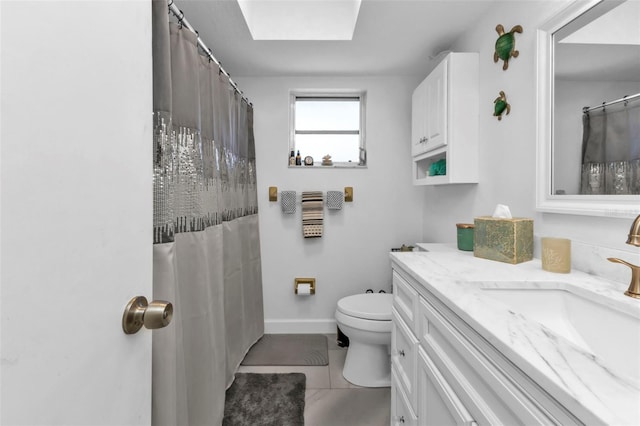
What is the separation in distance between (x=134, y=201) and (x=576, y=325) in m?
1.14

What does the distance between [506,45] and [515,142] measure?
0.47m

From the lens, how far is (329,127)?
104 inches

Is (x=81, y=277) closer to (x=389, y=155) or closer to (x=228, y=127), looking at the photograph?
(x=228, y=127)

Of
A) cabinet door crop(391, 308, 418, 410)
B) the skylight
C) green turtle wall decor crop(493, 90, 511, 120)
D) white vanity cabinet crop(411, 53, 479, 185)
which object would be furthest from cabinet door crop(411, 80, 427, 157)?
cabinet door crop(391, 308, 418, 410)

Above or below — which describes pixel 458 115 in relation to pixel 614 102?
above

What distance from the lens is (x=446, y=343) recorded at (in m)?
0.81

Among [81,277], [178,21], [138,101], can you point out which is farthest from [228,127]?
[81,277]

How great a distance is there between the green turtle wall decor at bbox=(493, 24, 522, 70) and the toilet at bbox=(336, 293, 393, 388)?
4.80 feet

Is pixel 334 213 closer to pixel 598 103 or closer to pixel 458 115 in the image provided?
pixel 458 115

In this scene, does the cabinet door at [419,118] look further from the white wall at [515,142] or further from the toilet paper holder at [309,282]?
the toilet paper holder at [309,282]

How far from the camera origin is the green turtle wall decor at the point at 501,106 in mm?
1452

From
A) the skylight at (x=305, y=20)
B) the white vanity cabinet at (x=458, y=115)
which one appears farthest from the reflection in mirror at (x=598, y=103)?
the skylight at (x=305, y=20)

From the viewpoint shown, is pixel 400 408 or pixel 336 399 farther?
pixel 336 399

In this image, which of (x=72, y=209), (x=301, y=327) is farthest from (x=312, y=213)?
(x=72, y=209)
